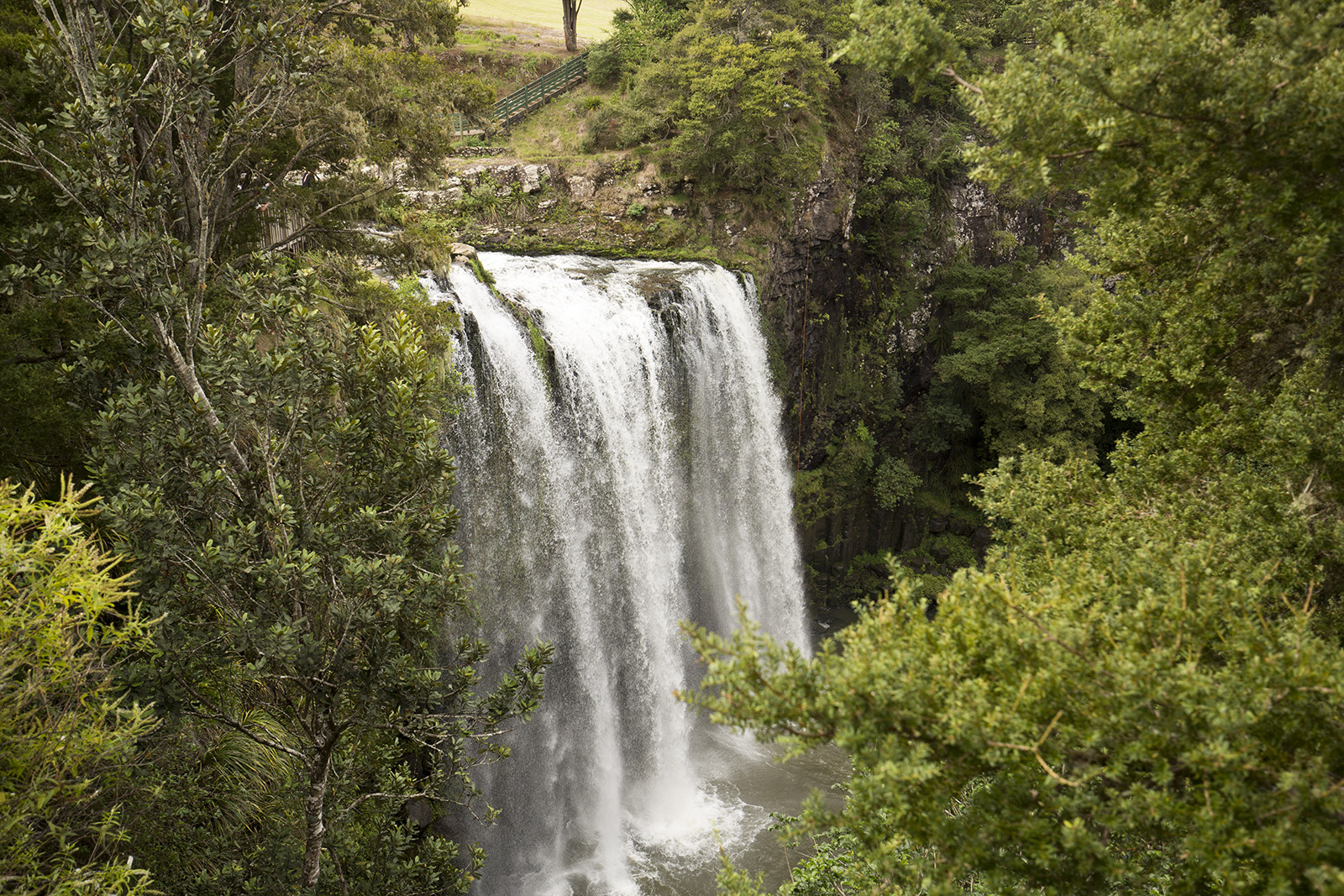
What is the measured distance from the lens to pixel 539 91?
25672 millimetres

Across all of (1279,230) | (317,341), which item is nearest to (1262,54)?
(1279,230)

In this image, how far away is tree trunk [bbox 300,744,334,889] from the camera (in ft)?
20.7

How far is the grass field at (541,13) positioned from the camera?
37.6 meters

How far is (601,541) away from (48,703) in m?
11.5

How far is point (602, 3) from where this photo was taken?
4762 centimetres

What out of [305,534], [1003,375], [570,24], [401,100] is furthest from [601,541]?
[570,24]

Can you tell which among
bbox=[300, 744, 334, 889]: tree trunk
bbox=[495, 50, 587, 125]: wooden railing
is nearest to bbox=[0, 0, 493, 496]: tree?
bbox=[300, 744, 334, 889]: tree trunk

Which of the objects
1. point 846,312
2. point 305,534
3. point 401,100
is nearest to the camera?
point 305,534

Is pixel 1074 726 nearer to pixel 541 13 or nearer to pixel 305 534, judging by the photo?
Result: pixel 305 534

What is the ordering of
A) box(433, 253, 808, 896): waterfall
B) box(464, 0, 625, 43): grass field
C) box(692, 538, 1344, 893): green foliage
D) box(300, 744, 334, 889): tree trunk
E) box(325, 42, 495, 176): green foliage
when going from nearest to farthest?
box(692, 538, 1344, 893): green foliage, box(300, 744, 334, 889): tree trunk, box(325, 42, 495, 176): green foliage, box(433, 253, 808, 896): waterfall, box(464, 0, 625, 43): grass field

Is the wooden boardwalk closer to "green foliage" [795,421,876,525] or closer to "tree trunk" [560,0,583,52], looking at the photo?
"tree trunk" [560,0,583,52]

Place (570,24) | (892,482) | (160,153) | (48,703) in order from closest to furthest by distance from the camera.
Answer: (48,703) → (160,153) → (892,482) → (570,24)

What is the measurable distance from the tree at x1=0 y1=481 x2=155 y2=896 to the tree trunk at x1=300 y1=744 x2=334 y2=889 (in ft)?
4.98

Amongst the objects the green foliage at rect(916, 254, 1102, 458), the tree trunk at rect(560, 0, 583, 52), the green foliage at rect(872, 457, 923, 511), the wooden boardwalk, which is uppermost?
the tree trunk at rect(560, 0, 583, 52)
